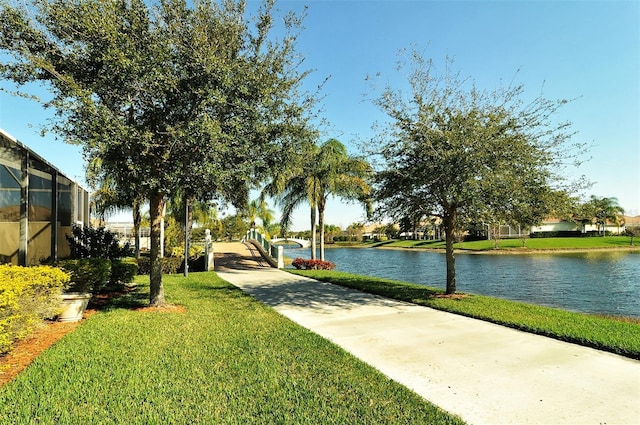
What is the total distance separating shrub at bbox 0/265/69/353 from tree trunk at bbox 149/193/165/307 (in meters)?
2.05

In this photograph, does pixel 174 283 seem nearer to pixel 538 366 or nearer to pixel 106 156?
pixel 106 156

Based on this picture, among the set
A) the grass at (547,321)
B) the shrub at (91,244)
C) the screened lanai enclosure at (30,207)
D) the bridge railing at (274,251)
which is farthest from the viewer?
the bridge railing at (274,251)

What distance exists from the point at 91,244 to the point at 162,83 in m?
7.84

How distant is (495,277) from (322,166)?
12438 mm

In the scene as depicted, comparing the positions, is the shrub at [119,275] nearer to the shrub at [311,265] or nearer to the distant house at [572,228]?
the shrub at [311,265]

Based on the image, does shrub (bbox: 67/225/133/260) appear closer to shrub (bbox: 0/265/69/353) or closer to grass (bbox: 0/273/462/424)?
shrub (bbox: 0/265/69/353)

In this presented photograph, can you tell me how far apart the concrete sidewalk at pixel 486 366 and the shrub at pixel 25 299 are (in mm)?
4598

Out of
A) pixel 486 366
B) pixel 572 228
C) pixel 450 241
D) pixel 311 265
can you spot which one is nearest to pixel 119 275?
pixel 311 265

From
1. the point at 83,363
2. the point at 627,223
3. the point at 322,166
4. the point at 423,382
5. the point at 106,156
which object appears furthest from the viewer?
the point at 627,223

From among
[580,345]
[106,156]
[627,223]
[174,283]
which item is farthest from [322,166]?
[627,223]

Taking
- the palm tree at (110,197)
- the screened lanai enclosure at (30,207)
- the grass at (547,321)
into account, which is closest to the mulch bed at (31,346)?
the screened lanai enclosure at (30,207)

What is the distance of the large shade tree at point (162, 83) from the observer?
22.0 ft

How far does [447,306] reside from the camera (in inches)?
360

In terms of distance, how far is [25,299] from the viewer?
566cm
